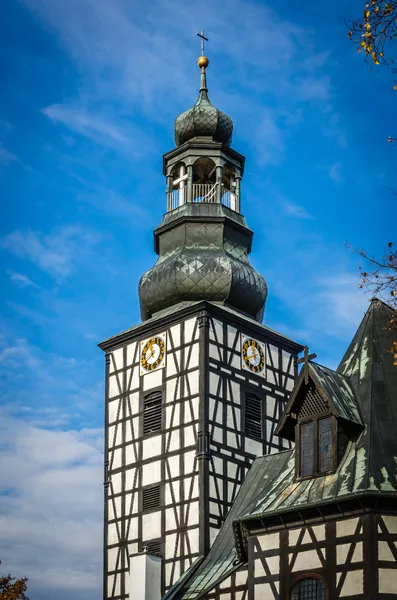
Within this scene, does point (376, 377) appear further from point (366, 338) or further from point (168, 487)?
point (168, 487)

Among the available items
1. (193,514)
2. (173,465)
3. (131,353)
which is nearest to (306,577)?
(193,514)

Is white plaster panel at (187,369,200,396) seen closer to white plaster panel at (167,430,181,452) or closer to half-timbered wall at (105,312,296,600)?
half-timbered wall at (105,312,296,600)

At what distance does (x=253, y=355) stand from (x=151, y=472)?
6276mm

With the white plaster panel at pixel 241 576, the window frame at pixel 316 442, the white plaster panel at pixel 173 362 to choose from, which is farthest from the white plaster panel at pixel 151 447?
the window frame at pixel 316 442

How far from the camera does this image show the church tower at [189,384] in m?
47.3

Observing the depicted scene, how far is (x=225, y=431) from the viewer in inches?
1905

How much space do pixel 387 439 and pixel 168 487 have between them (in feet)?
46.7

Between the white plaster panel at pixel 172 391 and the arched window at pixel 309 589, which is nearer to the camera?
the arched window at pixel 309 589

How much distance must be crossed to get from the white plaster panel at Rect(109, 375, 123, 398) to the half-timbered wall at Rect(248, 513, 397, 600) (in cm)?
1625

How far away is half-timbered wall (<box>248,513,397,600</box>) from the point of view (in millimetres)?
33281

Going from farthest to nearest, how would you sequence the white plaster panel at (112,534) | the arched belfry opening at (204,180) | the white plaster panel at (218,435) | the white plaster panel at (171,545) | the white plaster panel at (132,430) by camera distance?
the arched belfry opening at (204,180)
the white plaster panel at (132,430)
the white plaster panel at (112,534)
the white plaster panel at (218,435)
the white plaster panel at (171,545)

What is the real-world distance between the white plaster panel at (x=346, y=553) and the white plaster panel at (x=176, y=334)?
17069 millimetres

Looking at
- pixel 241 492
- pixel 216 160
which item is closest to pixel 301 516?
pixel 241 492

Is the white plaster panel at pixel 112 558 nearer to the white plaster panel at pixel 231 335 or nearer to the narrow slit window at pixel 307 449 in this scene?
the white plaster panel at pixel 231 335
